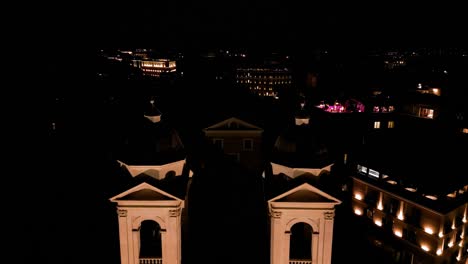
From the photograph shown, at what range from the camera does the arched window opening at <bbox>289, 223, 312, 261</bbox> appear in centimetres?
1477

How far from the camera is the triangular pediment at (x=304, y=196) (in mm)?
12977

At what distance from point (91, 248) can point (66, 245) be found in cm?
206

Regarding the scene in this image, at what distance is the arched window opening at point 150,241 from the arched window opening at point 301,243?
484 cm

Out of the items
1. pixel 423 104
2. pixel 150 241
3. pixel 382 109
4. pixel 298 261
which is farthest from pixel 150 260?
pixel 382 109

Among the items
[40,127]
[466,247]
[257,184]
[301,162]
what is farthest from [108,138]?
[466,247]

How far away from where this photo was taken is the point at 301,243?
15.8 m

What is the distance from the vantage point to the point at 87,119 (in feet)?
160

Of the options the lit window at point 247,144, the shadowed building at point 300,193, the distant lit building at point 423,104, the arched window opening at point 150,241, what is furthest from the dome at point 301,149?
the distant lit building at point 423,104

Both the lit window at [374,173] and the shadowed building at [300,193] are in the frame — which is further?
the lit window at [374,173]

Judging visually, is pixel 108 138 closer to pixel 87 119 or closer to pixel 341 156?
pixel 87 119

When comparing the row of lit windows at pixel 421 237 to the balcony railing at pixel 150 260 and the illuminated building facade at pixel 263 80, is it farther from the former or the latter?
the illuminated building facade at pixel 263 80

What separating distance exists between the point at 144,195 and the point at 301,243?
6486 mm

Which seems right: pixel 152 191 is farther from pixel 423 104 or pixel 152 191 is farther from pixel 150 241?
pixel 423 104

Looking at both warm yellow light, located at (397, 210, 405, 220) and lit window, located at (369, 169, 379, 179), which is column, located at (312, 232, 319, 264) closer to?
warm yellow light, located at (397, 210, 405, 220)
